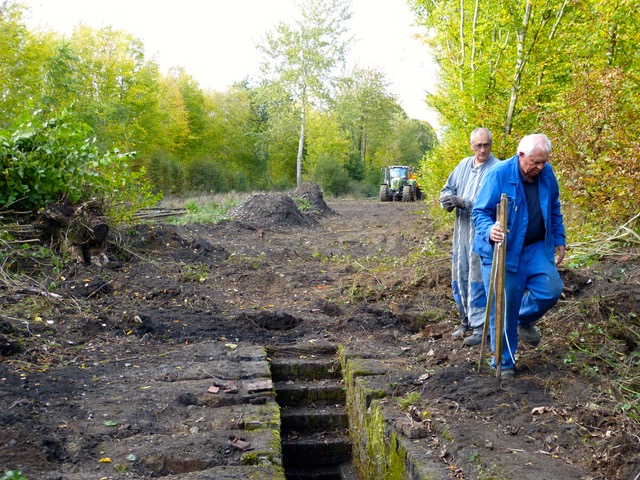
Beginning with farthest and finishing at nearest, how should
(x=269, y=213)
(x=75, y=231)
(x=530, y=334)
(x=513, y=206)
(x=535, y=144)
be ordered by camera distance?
1. (x=269, y=213)
2. (x=75, y=231)
3. (x=530, y=334)
4. (x=513, y=206)
5. (x=535, y=144)

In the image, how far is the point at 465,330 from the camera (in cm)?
552

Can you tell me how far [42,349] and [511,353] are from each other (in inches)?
157

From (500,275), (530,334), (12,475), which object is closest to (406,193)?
(530,334)

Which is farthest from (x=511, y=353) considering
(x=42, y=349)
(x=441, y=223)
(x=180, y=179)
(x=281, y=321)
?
(x=180, y=179)

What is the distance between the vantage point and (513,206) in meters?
4.15

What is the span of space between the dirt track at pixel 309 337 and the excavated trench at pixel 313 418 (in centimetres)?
56

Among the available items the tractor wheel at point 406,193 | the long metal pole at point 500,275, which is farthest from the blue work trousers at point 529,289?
the tractor wheel at point 406,193

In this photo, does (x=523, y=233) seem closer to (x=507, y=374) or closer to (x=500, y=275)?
(x=500, y=275)

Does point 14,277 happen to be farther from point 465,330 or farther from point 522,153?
point 522,153

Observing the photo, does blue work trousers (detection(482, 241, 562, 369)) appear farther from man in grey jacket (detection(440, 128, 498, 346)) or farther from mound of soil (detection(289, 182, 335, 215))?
mound of soil (detection(289, 182, 335, 215))

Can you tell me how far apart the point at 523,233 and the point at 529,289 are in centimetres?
42

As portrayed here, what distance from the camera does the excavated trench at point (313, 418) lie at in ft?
16.8

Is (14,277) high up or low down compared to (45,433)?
up

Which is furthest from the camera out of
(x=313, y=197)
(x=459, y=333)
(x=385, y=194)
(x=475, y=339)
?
(x=385, y=194)
